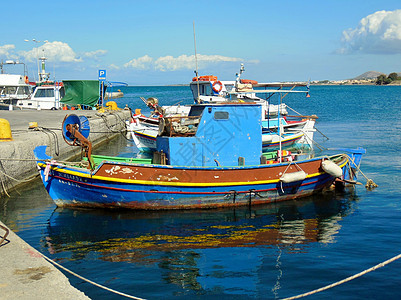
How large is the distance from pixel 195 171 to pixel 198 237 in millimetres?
2111

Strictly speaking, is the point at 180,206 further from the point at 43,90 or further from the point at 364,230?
the point at 43,90

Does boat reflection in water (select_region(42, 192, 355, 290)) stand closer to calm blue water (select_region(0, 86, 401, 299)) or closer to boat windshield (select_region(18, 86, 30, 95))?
calm blue water (select_region(0, 86, 401, 299))

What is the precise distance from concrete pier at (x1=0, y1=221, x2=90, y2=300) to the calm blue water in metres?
1.11

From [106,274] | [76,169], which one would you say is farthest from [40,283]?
[76,169]

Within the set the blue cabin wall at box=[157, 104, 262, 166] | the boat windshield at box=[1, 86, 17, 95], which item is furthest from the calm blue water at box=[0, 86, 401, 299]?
the boat windshield at box=[1, 86, 17, 95]

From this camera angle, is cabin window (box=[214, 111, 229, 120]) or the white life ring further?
the white life ring

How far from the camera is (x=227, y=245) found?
951cm

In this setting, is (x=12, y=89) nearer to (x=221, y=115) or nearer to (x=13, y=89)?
(x=13, y=89)

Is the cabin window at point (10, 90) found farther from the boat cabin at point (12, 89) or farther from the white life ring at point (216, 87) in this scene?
the white life ring at point (216, 87)

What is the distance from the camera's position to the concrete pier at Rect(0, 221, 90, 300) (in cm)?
539

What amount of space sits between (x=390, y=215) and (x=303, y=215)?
2368 mm

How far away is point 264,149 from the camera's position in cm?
2098

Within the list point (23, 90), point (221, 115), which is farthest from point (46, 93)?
point (221, 115)

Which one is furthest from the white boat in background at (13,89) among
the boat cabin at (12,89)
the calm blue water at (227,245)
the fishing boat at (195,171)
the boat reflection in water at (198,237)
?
the boat reflection in water at (198,237)
